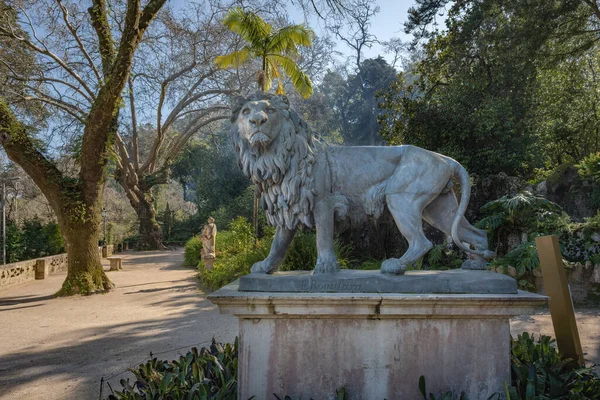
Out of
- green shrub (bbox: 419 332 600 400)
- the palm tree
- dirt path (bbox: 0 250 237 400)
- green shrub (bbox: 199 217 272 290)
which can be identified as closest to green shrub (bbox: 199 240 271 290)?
green shrub (bbox: 199 217 272 290)

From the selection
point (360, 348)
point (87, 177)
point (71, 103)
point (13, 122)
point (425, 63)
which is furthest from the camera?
point (71, 103)

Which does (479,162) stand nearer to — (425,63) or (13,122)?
(425,63)

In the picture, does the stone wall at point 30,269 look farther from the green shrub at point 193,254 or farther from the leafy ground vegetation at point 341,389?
the leafy ground vegetation at point 341,389

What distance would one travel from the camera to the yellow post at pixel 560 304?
111 inches

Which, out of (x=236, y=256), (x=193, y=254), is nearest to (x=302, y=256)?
(x=236, y=256)

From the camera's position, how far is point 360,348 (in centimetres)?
237

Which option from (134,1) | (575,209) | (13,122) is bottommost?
(575,209)

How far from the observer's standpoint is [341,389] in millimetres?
2295

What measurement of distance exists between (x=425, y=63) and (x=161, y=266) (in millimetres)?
Answer: 11122

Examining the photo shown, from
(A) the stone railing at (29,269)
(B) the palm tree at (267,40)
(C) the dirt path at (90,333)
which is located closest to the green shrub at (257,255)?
(C) the dirt path at (90,333)

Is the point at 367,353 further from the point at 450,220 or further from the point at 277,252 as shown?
the point at 450,220

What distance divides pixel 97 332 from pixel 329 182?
4.73 meters

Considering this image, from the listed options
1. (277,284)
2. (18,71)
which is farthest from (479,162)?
(18,71)

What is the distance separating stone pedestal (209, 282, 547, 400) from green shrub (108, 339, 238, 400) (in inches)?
10.5
